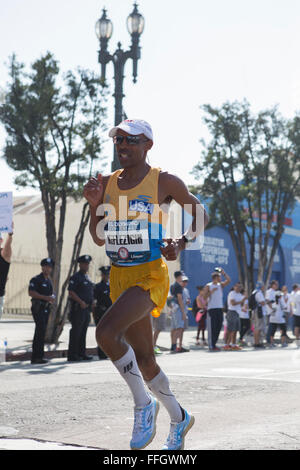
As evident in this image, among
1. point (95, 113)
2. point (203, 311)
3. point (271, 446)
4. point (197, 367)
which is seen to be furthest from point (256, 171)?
point (271, 446)

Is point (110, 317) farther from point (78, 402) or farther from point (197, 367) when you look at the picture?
point (197, 367)

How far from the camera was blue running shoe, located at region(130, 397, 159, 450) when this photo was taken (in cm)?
398

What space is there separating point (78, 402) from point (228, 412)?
1484 millimetres

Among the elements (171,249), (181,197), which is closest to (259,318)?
(181,197)

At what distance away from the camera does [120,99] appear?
15039 mm

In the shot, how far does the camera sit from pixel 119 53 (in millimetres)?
15570

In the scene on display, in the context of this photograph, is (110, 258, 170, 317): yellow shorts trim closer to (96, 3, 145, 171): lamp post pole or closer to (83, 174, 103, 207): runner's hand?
(83, 174, 103, 207): runner's hand

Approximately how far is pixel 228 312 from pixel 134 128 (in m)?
13.7

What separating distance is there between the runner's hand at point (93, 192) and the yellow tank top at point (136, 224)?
0.09 metres

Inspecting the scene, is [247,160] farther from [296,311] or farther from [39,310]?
[39,310]

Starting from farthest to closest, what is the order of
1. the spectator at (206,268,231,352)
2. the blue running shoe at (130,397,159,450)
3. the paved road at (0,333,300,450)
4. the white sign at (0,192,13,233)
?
the spectator at (206,268,231,352) < the white sign at (0,192,13,233) < the paved road at (0,333,300,450) < the blue running shoe at (130,397,159,450)

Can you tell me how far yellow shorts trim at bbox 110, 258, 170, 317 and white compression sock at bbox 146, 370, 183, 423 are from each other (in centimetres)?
40

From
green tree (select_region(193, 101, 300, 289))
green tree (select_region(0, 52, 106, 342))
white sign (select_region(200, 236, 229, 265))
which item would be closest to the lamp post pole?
green tree (select_region(0, 52, 106, 342))

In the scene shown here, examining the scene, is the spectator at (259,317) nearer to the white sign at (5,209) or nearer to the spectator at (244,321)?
the spectator at (244,321)
